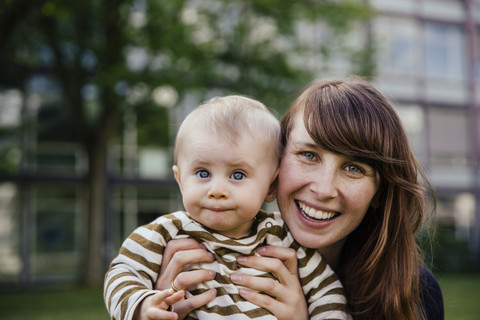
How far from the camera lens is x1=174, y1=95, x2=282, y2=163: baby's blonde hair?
2.07 meters

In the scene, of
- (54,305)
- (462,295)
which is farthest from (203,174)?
(462,295)

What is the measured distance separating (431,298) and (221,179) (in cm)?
119

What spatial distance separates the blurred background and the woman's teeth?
844 cm

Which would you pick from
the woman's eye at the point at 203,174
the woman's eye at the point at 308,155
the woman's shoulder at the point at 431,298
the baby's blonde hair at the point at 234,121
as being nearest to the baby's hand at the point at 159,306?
the woman's eye at the point at 203,174

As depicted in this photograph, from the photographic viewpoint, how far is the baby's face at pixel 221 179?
2.00 m

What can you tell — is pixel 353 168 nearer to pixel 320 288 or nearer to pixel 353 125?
pixel 353 125

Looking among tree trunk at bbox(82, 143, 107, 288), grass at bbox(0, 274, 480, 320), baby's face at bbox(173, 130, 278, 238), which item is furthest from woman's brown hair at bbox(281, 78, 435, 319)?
tree trunk at bbox(82, 143, 107, 288)

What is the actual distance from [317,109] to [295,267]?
0.70m

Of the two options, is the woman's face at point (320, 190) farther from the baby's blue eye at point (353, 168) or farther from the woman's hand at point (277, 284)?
the woman's hand at point (277, 284)

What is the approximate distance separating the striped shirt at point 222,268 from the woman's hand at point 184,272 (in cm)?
3

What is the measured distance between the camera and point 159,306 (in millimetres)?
1824

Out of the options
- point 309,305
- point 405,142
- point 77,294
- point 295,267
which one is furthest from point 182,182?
point 77,294

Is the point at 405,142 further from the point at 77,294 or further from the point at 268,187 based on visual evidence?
the point at 77,294

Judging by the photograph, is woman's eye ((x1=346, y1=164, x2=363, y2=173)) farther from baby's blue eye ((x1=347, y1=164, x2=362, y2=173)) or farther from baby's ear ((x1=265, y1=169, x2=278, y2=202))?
baby's ear ((x1=265, y1=169, x2=278, y2=202))
